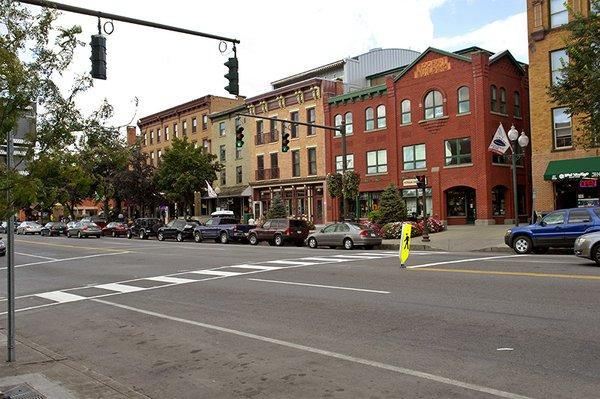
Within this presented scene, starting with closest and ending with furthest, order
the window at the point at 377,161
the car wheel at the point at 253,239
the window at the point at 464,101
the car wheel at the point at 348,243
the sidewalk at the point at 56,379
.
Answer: the sidewalk at the point at 56,379
the car wheel at the point at 348,243
the car wheel at the point at 253,239
the window at the point at 464,101
the window at the point at 377,161

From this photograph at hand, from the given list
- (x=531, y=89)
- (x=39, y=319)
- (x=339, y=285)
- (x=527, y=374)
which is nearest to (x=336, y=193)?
(x=531, y=89)

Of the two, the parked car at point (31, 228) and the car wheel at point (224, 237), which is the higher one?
the parked car at point (31, 228)

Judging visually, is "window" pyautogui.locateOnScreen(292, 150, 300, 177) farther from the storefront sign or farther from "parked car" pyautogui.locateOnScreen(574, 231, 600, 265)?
"parked car" pyautogui.locateOnScreen(574, 231, 600, 265)

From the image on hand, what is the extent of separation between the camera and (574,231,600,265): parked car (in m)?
14.2

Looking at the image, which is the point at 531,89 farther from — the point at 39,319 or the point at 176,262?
the point at 39,319

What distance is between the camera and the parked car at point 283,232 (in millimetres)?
30500

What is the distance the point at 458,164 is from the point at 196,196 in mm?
29177

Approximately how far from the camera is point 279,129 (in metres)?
47.7

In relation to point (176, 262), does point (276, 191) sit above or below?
above

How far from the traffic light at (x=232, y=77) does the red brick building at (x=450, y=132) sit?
22.7 metres

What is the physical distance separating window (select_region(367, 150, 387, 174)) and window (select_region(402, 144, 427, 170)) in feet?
5.59

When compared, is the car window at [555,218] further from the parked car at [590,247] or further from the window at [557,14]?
the window at [557,14]

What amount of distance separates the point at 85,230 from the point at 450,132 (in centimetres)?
3013

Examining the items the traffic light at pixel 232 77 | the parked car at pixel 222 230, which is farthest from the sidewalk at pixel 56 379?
the parked car at pixel 222 230
